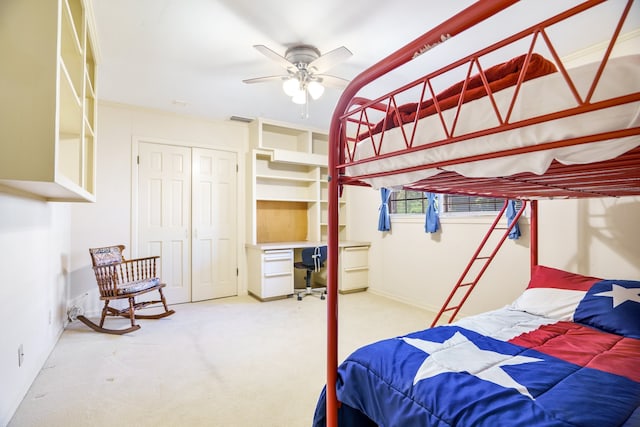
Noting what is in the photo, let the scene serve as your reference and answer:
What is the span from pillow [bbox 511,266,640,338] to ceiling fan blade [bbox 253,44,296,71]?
2465mm

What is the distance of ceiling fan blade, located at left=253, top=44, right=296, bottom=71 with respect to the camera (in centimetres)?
217

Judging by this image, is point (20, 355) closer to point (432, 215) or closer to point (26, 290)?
point (26, 290)

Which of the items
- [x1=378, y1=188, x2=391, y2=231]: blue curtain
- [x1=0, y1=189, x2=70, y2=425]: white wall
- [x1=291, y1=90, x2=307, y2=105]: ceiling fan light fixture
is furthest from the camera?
[x1=378, y1=188, x2=391, y2=231]: blue curtain

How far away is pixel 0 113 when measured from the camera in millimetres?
1215

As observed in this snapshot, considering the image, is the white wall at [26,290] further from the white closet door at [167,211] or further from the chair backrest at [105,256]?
the white closet door at [167,211]

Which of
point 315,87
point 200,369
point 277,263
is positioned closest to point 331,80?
point 315,87

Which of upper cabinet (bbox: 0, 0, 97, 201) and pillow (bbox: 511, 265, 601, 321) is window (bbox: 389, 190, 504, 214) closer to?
pillow (bbox: 511, 265, 601, 321)

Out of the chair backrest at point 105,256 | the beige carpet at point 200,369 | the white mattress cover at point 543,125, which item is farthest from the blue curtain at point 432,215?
the chair backrest at point 105,256

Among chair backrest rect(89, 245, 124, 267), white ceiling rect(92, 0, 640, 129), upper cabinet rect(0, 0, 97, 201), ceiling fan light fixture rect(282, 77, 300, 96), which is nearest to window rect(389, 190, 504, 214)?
white ceiling rect(92, 0, 640, 129)

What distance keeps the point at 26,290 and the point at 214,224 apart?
2.30 m

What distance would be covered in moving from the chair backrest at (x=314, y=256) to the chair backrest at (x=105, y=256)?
2.12 metres

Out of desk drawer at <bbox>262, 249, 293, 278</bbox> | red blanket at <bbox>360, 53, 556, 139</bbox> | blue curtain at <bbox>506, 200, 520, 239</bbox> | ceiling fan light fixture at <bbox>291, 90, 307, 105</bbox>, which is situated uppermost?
ceiling fan light fixture at <bbox>291, 90, 307, 105</bbox>

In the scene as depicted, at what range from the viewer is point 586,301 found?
181 cm

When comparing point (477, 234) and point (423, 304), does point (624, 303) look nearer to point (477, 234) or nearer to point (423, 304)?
point (477, 234)
